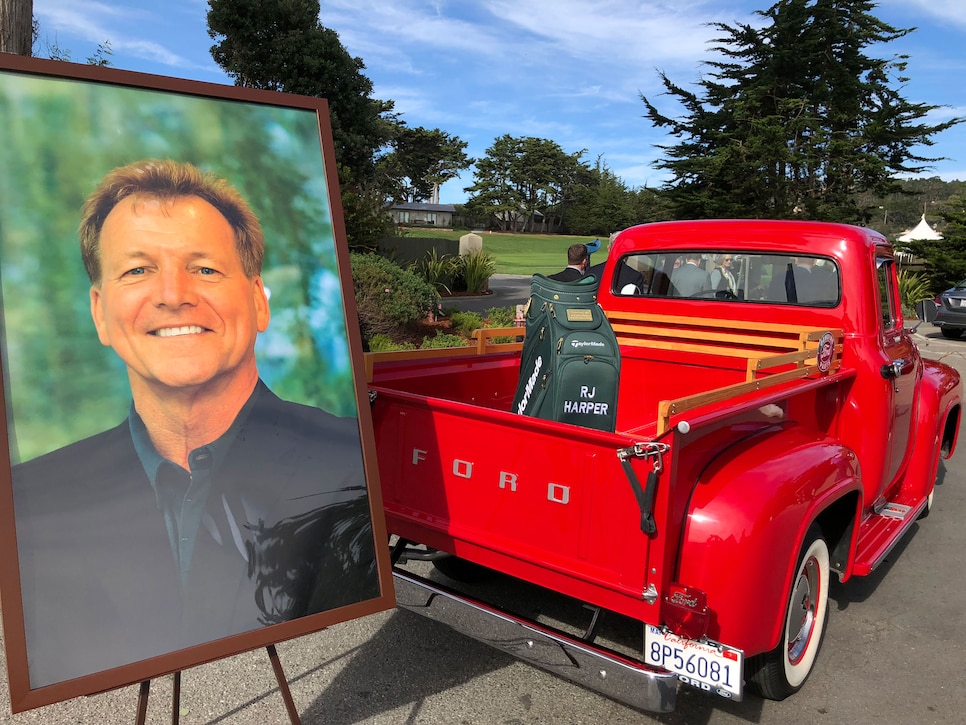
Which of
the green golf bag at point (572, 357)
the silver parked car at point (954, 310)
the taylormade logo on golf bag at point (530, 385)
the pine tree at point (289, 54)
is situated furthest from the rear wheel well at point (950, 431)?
the pine tree at point (289, 54)

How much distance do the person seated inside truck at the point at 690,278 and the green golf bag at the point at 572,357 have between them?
5.43 feet

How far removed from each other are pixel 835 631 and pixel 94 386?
148 inches

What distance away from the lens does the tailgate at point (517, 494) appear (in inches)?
105

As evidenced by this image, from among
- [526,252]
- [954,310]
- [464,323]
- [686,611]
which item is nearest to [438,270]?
[464,323]

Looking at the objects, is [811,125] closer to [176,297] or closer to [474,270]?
[474,270]

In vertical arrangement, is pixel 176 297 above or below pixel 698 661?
above

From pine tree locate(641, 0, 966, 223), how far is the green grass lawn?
28.3ft

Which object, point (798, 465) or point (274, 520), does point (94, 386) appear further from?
point (798, 465)

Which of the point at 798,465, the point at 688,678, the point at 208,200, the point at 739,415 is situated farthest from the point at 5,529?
the point at 798,465

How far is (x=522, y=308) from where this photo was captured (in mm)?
5438

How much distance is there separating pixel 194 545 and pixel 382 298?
10.2m

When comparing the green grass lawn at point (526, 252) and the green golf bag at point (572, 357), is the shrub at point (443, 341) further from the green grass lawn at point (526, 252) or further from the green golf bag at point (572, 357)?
the green grass lawn at point (526, 252)

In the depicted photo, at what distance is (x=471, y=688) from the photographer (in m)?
3.36

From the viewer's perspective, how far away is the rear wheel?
3047mm
